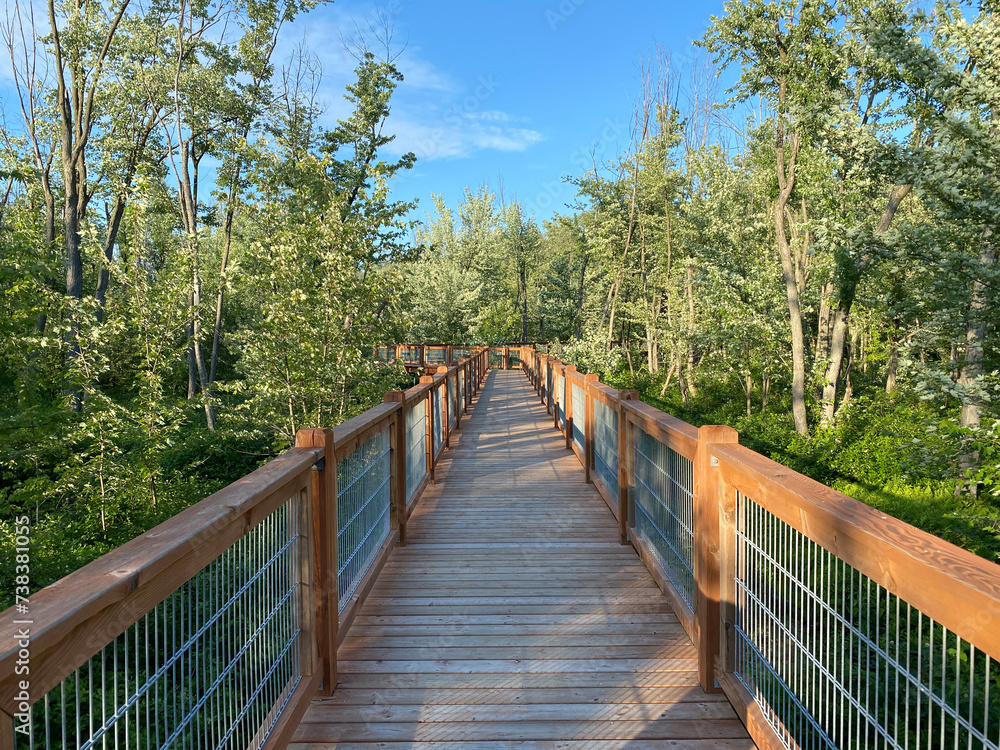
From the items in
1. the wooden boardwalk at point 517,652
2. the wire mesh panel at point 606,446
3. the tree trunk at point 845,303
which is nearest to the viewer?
the wooden boardwalk at point 517,652

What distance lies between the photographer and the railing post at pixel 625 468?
4891 millimetres

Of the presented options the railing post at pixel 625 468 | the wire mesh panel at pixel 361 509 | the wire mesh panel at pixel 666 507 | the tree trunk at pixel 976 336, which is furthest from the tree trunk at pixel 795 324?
the wire mesh panel at pixel 361 509

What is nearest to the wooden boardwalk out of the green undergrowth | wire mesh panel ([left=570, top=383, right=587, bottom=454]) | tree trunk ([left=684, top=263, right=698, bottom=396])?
wire mesh panel ([left=570, top=383, right=587, bottom=454])

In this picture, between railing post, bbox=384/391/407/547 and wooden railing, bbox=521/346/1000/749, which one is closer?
wooden railing, bbox=521/346/1000/749

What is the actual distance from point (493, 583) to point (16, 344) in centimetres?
549

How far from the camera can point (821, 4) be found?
11.3m

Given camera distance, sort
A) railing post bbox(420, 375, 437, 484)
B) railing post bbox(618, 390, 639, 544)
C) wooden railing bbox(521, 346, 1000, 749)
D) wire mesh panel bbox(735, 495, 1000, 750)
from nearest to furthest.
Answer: wooden railing bbox(521, 346, 1000, 749) < wire mesh panel bbox(735, 495, 1000, 750) < railing post bbox(618, 390, 639, 544) < railing post bbox(420, 375, 437, 484)

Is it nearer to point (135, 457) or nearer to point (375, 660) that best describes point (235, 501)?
point (375, 660)

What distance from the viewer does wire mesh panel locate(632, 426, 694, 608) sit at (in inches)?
133

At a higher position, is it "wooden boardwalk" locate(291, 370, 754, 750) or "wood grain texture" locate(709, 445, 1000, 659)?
"wood grain texture" locate(709, 445, 1000, 659)

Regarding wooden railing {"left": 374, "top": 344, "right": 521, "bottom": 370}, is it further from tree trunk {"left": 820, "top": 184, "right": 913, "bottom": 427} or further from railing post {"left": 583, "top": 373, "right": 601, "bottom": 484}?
railing post {"left": 583, "top": 373, "right": 601, "bottom": 484}

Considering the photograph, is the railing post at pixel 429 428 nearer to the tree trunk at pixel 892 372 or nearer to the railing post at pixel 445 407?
the railing post at pixel 445 407

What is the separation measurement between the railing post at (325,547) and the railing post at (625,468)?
2679mm

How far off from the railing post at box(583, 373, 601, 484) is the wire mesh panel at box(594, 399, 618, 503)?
0.16 meters
